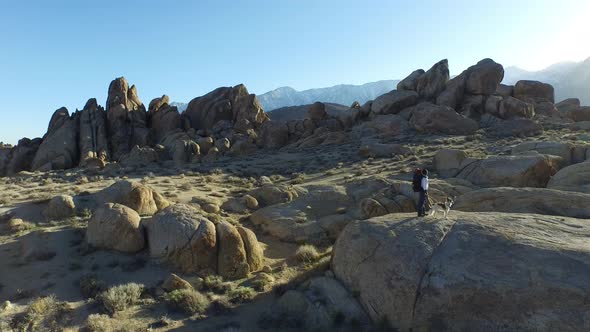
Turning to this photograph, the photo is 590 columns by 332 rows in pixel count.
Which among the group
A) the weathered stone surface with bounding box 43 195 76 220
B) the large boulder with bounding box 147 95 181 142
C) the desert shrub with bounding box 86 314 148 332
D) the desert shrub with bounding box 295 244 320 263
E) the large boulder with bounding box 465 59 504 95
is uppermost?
the large boulder with bounding box 147 95 181 142

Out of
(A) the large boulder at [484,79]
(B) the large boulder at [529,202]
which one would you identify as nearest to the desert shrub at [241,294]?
(B) the large boulder at [529,202]

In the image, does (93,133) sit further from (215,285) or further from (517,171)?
(517,171)

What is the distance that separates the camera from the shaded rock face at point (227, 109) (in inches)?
2790

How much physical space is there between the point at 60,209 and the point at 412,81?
57598mm

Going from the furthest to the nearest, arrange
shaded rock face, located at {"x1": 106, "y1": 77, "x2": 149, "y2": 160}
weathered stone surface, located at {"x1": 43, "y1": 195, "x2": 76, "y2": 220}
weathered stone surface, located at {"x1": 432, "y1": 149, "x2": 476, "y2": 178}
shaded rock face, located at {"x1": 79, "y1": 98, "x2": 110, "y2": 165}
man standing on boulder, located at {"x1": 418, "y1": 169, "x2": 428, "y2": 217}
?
shaded rock face, located at {"x1": 106, "y1": 77, "x2": 149, "y2": 160}, shaded rock face, located at {"x1": 79, "y1": 98, "x2": 110, "y2": 165}, weathered stone surface, located at {"x1": 432, "y1": 149, "x2": 476, "y2": 178}, weathered stone surface, located at {"x1": 43, "y1": 195, "x2": 76, "y2": 220}, man standing on boulder, located at {"x1": 418, "y1": 169, "x2": 428, "y2": 217}

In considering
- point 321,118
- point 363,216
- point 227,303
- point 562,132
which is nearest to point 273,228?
point 363,216

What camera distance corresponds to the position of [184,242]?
15.9 metres

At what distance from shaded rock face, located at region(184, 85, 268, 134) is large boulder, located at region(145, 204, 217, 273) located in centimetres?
5275

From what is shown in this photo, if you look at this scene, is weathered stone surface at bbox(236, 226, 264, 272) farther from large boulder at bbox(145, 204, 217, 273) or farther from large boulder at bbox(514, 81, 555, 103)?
large boulder at bbox(514, 81, 555, 103)

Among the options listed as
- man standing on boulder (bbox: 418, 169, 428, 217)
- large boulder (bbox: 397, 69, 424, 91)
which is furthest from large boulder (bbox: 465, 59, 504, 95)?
man standing on boulder (bbox: 418, 169, 428, 217)

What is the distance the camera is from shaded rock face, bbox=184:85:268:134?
233 ft

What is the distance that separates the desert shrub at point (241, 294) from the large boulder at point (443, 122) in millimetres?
44825

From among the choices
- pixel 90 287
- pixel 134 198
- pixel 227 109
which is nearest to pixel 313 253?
pixel 90 287

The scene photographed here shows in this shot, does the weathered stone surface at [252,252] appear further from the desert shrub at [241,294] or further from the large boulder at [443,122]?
the large boulder at [443,122]
